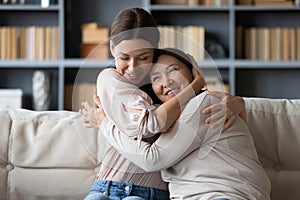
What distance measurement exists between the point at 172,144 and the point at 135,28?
308mm

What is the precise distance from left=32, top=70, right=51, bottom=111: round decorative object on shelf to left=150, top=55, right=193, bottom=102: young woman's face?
2.91 meters

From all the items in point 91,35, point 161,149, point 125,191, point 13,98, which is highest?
point 91,35

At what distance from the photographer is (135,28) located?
1617mm

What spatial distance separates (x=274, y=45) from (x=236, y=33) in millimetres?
275

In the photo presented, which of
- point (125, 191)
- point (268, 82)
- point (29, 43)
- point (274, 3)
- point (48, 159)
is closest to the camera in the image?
point (125, 191)

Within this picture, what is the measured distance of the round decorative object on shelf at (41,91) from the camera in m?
4.46

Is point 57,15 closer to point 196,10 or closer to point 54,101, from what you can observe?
point 54,101

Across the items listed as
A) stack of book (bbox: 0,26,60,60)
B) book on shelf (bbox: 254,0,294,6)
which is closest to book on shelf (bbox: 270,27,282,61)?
book on shelf (bbox: 254,0,294,6)

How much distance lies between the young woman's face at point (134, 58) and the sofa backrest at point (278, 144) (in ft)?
1.55

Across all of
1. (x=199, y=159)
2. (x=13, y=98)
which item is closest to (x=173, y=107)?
(x=199, y=159)

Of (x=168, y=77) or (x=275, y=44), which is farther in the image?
(x=275, y=44)

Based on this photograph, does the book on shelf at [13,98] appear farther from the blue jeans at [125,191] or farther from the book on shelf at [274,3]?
the blue jeans at [125,191]

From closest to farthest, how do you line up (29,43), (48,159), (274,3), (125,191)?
(125,191), (48,159), (274,3), (29,43)

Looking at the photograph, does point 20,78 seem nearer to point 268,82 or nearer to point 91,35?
point 91,35
